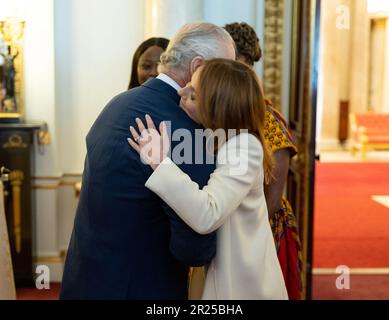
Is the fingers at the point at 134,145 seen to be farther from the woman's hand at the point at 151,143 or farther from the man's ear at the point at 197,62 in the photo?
the man's ear at the point at 197,62

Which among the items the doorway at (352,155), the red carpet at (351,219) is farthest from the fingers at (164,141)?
the red carpet at (351,219)

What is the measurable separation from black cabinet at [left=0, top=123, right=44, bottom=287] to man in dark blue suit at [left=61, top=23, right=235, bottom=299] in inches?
116

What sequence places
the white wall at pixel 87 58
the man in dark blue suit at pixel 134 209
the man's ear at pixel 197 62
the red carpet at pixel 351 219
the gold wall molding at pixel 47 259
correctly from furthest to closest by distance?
the red carpet at pixel 351 219, the white wall at pixel 87 58, the gold wall molding at pixel 47 259, the man's ear at pixel 197 62, the man in dark blue suit at pixel 134 209

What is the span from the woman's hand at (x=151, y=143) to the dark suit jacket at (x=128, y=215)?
3 centimetres

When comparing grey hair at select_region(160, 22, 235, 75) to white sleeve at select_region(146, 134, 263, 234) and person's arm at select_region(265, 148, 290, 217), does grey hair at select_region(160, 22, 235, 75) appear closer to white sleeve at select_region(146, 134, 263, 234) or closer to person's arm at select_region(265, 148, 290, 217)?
white sleeve at select_region(146, 134, 263, 234)

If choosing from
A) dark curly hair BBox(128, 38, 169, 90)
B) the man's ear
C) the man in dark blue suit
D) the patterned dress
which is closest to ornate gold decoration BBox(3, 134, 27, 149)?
dark curly hair BBox(128, 38, 169, 90)

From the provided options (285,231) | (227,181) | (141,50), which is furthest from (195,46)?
(141,50)

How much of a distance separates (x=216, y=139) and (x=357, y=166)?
1128 centimetres

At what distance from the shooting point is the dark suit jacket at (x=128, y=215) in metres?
1.83

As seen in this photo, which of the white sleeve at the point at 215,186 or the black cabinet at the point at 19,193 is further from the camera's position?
the black cabinet at the point at 19,193

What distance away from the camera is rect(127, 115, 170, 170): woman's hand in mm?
1781

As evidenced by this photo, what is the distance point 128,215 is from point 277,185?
926mm
